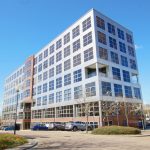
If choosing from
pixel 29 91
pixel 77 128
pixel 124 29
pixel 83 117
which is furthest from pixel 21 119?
pixel 124 29

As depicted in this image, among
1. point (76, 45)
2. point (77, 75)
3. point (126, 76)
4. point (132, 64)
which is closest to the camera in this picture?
point (77, 75)

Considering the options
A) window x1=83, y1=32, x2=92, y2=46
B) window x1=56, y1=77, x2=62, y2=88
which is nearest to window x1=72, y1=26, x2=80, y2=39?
window x1=83, y1=32, x2=92, y2=46

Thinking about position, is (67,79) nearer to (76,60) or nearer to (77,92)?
(76,60)

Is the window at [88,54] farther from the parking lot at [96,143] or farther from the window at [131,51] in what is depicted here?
the parking lot at [96,143]

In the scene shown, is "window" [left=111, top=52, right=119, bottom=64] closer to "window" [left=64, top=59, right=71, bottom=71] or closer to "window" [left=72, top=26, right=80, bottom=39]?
"window" [left=72, top=26, right=80, bottom=39]

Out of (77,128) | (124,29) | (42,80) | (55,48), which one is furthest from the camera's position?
(42,80)

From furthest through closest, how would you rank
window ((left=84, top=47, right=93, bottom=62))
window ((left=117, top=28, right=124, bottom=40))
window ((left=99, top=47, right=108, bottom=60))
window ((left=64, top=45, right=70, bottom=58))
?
window ((left=64, top=45, right=70, bottom=58)), window ((left=117, top=28, right=124, bottom=40)), window ((left=84, top=47, right=93, bottom=62)), window ((left=99, top=47, right=108, bottom=60))

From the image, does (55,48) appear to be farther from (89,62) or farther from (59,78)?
(89,62)

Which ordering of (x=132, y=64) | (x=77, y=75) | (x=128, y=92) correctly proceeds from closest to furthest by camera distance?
(x=128, y=92), (x=77, y=75), (x=132, y=64)

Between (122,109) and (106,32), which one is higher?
(106,32)

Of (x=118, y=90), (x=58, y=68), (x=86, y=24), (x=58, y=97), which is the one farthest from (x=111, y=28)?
(x=58, y=97)

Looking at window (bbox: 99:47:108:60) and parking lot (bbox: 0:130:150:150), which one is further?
window (bbox: 99:47:108:60)

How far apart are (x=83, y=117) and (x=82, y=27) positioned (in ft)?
68.2

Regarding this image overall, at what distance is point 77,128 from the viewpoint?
128 ft
